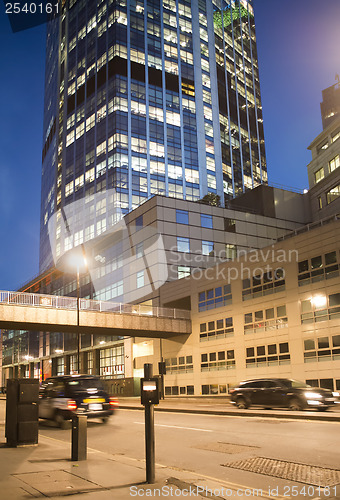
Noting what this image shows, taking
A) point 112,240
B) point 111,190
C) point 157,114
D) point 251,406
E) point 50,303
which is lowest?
point 251,406

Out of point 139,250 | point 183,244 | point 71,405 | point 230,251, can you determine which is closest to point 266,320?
point 183,244

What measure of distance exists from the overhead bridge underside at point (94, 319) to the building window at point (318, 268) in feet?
46.0

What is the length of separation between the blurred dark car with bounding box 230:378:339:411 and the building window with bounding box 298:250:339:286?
12137 millimetres

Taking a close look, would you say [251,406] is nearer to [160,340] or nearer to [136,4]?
[160,340]

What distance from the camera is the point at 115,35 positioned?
106 meters

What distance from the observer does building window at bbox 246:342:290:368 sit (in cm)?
3549

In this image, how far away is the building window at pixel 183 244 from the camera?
176 feet

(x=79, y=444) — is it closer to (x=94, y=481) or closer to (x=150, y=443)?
(x=94, y=481)

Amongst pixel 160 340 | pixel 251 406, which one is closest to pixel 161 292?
pixel 160 340

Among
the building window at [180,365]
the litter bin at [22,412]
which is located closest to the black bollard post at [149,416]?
the litter bin at [22,412]

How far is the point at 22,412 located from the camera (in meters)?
11.1

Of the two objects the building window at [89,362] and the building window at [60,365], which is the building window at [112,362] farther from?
the building window at [60,365]

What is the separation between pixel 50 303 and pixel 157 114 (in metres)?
72.9

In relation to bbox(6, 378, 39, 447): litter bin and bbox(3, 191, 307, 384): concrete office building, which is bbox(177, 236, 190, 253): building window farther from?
bbox(6, 378, 39, 447): litter bin
